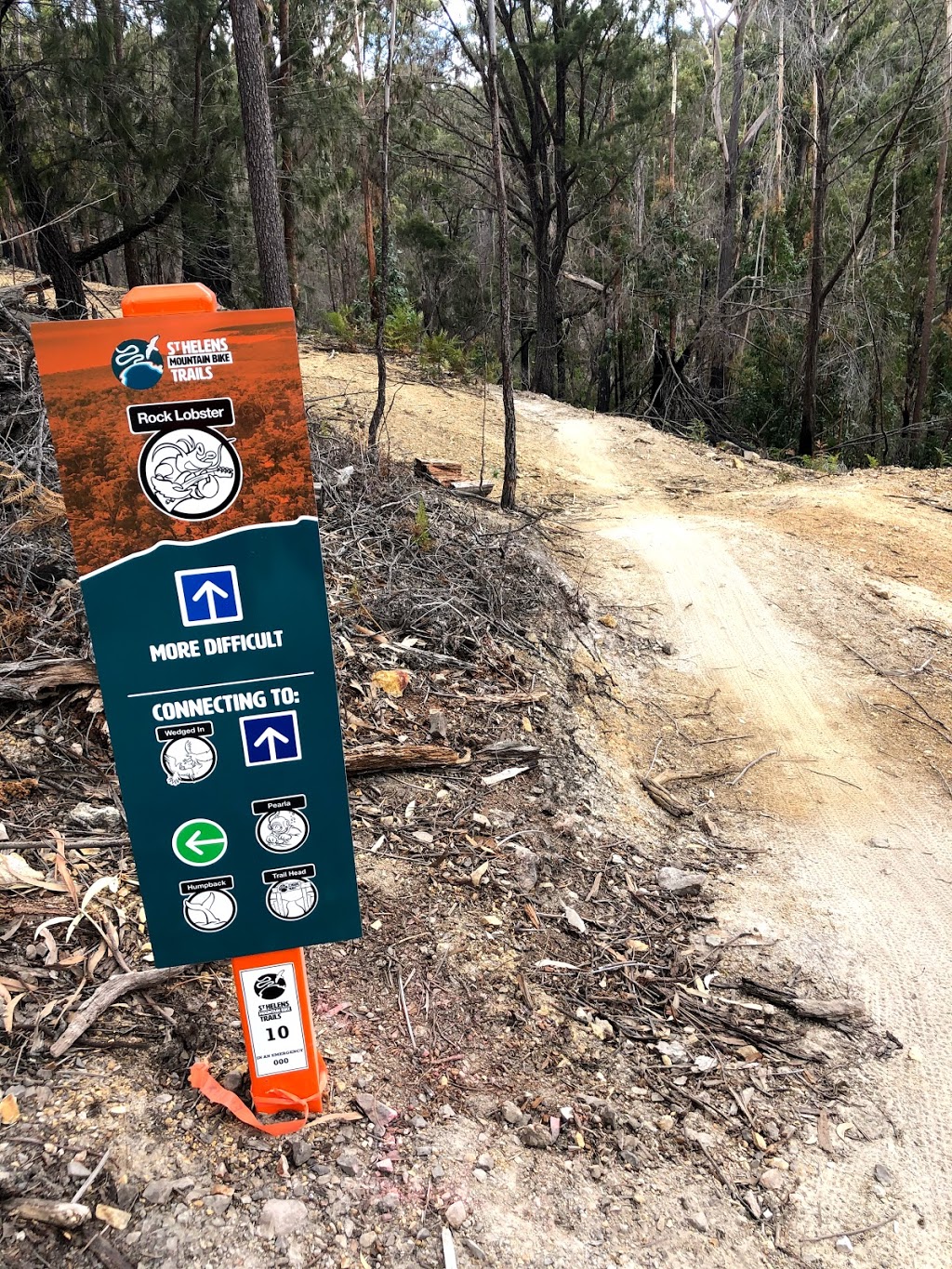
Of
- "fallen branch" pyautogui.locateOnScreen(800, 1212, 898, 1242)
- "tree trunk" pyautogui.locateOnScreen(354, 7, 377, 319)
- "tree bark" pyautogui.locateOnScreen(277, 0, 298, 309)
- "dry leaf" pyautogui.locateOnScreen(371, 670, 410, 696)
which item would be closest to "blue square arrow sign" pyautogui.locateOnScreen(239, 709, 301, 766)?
"fallen branch" pyautogui.locateOnScreen(800, 1212, 898, 1242)

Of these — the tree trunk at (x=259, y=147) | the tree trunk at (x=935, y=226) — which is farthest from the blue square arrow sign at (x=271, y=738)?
the tree trunk at (x=935, y=226)

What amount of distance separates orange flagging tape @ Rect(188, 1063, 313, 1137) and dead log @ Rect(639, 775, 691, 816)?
10.9 feet

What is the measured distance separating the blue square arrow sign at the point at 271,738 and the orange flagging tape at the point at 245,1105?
113cm

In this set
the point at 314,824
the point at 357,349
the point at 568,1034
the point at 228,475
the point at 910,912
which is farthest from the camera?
the point at 357,349

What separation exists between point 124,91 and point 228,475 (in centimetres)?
945

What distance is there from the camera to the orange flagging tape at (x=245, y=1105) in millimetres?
2484

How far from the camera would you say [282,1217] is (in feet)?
7.40

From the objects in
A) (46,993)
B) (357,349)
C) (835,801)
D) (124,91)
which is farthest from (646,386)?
(46,993)

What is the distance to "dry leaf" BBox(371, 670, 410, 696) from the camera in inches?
199

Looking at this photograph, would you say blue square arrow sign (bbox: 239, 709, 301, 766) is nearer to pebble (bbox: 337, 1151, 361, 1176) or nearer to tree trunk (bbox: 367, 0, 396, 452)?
pebble (bbox: 337, 1151, 361, 1176)

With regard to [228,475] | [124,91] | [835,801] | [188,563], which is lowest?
[835,801]

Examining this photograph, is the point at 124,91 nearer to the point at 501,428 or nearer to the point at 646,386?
the point at 501,428

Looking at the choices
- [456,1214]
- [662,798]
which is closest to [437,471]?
[662,798]

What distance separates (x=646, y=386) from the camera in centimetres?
2314
